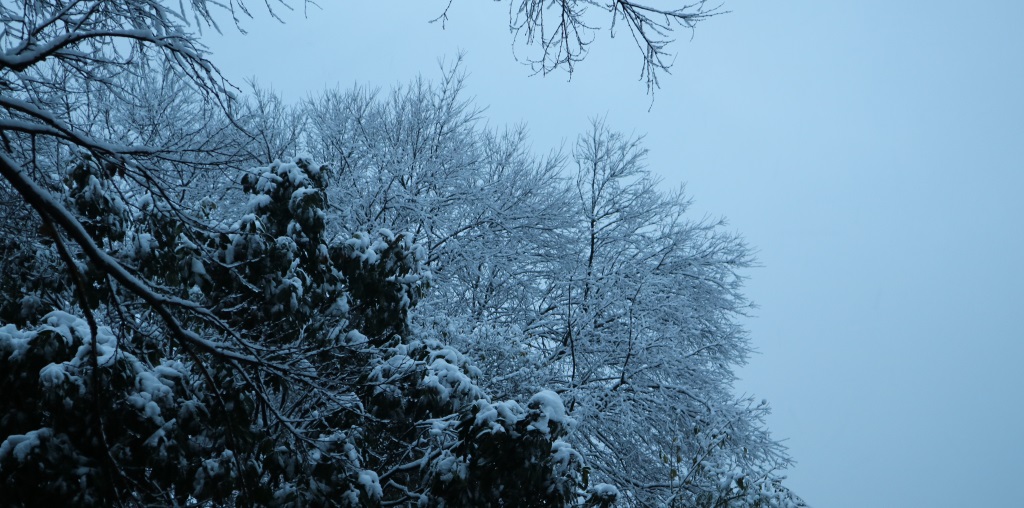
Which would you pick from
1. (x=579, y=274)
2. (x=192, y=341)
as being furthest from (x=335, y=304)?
(x=579, y=274)

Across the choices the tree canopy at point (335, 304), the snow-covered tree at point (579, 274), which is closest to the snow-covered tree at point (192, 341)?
the tree canopy at point (335, 304)

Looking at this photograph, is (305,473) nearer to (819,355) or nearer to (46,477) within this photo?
(46,477)

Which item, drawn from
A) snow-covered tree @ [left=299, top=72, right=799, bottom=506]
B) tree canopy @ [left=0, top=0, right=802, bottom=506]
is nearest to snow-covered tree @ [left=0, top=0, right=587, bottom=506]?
tree canopy @ [left=0, top=0, right=802, bottom=506]

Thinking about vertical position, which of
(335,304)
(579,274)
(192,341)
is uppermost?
(579,274)

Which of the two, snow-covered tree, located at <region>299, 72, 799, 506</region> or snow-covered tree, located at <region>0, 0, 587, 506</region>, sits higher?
snow-covered tree, located at <region>299, 72, 799, 506</region>

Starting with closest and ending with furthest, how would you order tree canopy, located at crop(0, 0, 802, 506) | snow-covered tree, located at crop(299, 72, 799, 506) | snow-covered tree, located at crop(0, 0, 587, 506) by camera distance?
snow-covered tree, located at crop(0, 0, 587, 506) < tree canopy, located at crop(0, 0, 802, 506) < snow-covered tree, located at crop(299, 72, 799, 506)

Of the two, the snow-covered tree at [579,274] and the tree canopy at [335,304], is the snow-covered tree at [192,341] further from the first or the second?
the snow-covered tree at [579,274]

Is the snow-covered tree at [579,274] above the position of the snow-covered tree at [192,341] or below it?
above

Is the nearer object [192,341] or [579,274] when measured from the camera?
[192,341]

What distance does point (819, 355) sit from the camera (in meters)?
193

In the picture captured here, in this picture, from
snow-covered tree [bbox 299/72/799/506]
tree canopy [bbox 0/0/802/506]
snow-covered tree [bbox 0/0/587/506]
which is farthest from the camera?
snow-covered tree [bbox 299/72/799/506]

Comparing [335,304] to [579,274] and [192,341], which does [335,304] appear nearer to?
[192,341]

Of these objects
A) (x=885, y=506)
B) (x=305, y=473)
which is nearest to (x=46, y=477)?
Result: (x=305, y=473)

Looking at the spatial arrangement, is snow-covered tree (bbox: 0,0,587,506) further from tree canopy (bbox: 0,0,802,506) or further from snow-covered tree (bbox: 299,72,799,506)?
snow-covered tree (bbox: 299,72,799,506)
